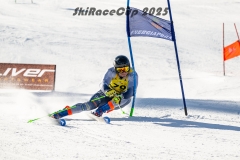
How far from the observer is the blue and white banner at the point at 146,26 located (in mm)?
8703

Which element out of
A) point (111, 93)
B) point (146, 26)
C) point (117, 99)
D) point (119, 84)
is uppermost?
point (146, 26)

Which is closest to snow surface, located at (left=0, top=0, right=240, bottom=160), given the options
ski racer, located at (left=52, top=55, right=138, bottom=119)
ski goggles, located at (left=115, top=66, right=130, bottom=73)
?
ski racer, located at (left=52, top=55, right=138, bottom=119)

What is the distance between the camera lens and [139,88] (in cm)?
1541

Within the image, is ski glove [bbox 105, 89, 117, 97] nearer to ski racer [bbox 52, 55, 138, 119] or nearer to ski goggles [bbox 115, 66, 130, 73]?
ski racer [bbox 52, 55, 138, 119]

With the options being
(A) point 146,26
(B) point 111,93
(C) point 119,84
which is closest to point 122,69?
(C) point 119,84

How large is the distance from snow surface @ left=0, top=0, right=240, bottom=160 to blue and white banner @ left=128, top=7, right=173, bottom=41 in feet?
4.62

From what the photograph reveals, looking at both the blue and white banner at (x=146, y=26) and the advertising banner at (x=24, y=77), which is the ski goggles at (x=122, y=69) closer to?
the blue and white banner at (x=146, y=26)

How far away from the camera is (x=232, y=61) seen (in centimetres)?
2005

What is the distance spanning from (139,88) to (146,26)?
6783 millimetres

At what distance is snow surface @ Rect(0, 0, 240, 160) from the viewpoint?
6.22 metres

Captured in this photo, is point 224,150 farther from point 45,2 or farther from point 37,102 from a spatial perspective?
point 45,2

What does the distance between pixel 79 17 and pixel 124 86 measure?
1924cm

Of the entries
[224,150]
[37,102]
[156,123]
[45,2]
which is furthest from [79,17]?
[224,150]

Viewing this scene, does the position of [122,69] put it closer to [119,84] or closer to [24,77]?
[119,84]
